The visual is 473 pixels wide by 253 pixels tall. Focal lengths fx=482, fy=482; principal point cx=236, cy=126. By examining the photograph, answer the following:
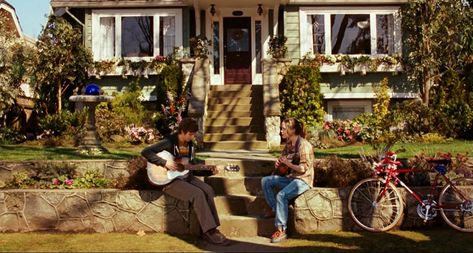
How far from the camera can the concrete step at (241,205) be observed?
6.23 m

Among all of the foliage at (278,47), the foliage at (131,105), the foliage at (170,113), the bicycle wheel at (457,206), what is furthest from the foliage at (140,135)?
the bicycle wheel at (457,206)

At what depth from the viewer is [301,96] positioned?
12.4 m

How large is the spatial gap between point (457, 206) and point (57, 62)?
11.4 meters

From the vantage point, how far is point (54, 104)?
14133mm

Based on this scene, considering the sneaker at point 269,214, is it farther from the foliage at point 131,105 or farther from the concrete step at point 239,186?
the foliage at point 131,105

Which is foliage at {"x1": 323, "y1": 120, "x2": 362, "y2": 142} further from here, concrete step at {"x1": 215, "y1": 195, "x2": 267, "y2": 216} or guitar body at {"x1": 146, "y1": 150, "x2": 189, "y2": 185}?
guitar body at {"x1": 146, "y1": 150, "x2": 189, "y2": 185}

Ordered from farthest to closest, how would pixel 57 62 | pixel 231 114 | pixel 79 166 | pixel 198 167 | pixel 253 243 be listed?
pixel 57 62 < pixel 231 114 < pixel 79 166 < pixel 198 167 < pixel 253 243

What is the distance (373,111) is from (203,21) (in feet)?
19.3

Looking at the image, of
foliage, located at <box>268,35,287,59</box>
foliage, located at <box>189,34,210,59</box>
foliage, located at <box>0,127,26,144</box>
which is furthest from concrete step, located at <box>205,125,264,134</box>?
foliage, located at <box>0,127,26,144</box>

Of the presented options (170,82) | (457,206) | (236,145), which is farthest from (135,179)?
(170,82)

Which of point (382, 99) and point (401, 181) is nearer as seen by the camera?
point (401, 181)

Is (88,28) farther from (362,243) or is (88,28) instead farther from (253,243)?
(362,243)

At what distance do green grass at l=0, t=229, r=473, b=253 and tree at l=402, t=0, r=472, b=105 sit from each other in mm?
8626

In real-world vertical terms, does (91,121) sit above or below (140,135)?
above
